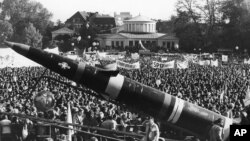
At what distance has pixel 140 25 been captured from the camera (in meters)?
124

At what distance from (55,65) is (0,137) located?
3.97 m

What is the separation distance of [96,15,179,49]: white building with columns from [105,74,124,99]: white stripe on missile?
322 feet

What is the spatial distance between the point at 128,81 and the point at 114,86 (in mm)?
506

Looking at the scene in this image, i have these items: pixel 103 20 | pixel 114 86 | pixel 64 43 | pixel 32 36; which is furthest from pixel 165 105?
pixel 103 20

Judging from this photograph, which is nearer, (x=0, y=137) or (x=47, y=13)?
(x=0, y=137)

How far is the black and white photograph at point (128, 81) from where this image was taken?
13.1 meters

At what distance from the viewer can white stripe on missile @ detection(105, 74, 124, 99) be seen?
13.3 meters

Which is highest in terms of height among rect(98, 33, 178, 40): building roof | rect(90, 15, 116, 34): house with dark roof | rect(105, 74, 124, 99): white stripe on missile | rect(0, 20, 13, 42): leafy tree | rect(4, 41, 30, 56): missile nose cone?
rect(90, 15, 116, 34): house with dark roof

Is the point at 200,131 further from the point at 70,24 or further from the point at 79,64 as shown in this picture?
the point at 70,24

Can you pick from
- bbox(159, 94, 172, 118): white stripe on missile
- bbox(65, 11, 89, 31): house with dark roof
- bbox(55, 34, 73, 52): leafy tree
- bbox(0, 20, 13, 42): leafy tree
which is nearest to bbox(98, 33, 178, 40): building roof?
bbox(55, 34, 73, 52): leafy tree

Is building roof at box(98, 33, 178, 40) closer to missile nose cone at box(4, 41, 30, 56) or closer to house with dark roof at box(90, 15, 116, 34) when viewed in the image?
house with dark roof at box(90, 15, 116, 34)

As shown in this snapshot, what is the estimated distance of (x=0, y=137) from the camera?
50.4ft

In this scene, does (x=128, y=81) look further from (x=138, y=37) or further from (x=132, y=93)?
(x=138, y=37)

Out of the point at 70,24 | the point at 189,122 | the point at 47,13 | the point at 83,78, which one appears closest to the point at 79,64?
the point at 83,78
